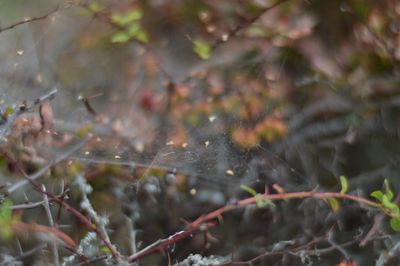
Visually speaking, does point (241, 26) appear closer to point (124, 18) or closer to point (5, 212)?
point (124, 18)

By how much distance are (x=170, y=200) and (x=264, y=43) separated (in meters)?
0.82

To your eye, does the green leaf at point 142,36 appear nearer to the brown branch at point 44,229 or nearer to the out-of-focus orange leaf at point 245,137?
the out-of-focus orange leaf at point 245,137

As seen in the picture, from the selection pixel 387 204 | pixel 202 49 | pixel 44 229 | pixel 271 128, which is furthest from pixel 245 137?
pixel 44 229

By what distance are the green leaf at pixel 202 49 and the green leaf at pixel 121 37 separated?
0.87 ft

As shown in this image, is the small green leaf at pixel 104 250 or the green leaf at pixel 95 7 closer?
the small green leaf at pixel 104 250

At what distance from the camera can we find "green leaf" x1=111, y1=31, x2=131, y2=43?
235 cm

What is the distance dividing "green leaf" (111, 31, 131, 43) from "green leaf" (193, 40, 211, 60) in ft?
0.87

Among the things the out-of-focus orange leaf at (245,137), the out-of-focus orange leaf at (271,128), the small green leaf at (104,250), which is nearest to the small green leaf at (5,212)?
the small green leaf at (104,250)

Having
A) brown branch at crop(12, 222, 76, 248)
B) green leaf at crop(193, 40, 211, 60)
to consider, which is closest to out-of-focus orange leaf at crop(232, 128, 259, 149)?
green leaf at crop(193, 40, 211, 60)

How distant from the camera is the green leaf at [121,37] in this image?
2.35m

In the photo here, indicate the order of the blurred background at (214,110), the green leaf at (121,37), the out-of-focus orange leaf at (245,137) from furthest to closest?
the green leaf at (121,37), the out-of-focus orange leaf at (245,137), the blurred background at (214,110)

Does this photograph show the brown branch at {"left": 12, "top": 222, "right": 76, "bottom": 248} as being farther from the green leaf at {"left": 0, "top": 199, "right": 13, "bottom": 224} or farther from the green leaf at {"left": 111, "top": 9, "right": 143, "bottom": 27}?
the green leaf at {"left": 111, "top": 9, "right": 143, "bottom": 27}

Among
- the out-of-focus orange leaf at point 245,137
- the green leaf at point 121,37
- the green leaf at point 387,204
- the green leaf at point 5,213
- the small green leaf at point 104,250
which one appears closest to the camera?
the green leaf at point 5,213

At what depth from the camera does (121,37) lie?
235 centimetres
